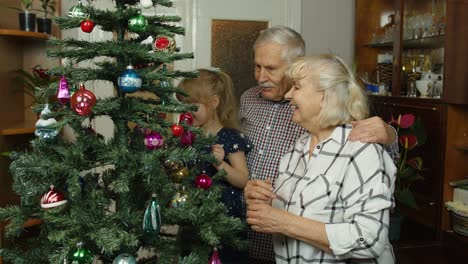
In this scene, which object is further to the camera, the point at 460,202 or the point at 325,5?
the point at 325,5

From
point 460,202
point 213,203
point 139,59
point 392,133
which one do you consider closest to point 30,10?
point 139,59

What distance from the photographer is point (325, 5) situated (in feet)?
11.7

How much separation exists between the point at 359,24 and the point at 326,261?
2.67 metres

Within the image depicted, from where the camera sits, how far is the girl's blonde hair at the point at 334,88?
125 centimetres

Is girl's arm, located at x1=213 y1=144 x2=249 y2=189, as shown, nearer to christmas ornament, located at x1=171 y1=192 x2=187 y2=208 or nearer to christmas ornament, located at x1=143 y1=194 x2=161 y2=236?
christmas ornament, located at x1=171 y1=192 x2=187 y2=208

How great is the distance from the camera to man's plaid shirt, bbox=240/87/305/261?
1640 mm

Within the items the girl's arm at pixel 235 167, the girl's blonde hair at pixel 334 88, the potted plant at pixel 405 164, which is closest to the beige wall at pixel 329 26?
the potted plant at pixel 405 164

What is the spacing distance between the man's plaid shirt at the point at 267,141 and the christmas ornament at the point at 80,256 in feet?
2.49

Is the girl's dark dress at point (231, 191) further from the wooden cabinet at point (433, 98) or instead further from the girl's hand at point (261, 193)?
the wooden cabinet at point (433, 98)

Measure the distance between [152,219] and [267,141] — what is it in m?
0.75

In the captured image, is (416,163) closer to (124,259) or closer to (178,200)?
(178,200)

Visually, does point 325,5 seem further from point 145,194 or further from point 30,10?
point 145,194

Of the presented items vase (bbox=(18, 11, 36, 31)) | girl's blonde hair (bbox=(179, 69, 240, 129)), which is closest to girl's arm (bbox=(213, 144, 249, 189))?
girl's blonde hair (bbox=(179, 69, 240, 129))

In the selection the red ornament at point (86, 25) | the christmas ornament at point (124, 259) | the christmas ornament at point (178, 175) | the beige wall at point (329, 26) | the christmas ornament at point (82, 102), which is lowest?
the christmas ornament at point (124, 259)
